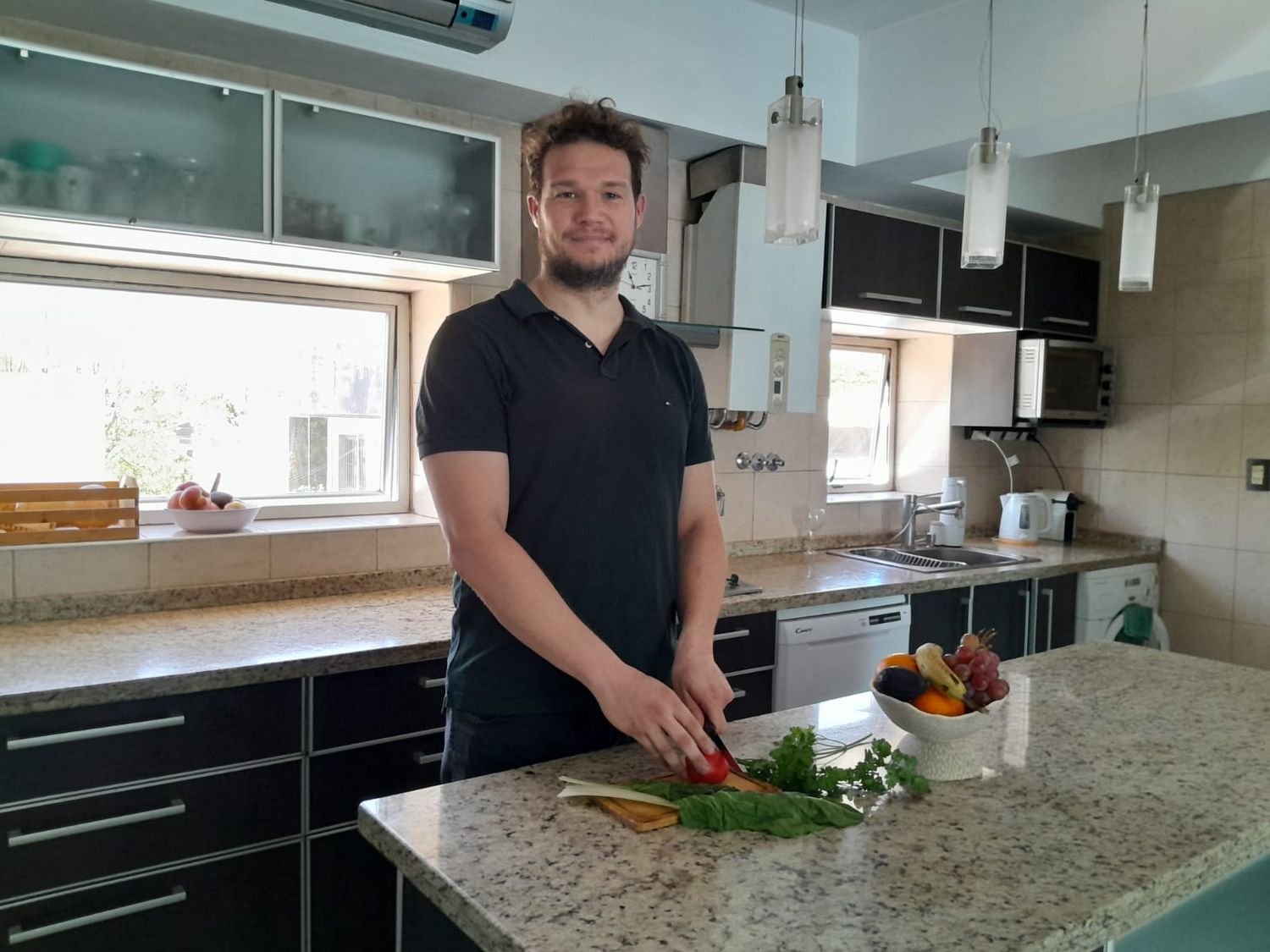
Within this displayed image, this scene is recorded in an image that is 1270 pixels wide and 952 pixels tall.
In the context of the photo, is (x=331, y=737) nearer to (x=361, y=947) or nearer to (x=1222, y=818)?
(x=361, y=947)

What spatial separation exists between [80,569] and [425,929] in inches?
64.8

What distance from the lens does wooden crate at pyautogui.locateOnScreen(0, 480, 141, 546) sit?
220 centimetres

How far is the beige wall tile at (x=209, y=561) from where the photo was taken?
2.35m

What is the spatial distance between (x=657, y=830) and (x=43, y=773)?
1254 millimetres

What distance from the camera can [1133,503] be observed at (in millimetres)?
4148

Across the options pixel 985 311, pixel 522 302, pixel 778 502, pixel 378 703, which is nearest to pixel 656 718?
pixel 522 302

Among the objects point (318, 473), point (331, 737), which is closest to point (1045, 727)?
point (331, 737)

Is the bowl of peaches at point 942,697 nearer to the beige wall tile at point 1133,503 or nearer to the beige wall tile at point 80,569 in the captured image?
the beige wall tile at point 80,569

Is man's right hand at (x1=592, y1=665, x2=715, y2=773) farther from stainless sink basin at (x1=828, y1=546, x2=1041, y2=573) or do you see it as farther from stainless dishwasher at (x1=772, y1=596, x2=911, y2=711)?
stainless sink basin at (x1=828, y1=546, x2=1041, y2=573)

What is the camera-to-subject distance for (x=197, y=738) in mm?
1838

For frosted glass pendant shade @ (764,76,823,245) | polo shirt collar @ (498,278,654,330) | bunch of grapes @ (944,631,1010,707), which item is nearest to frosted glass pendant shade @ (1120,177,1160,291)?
frosted glass pendant shade @ (764,76,823,245)

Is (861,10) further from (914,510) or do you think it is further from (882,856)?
(882,856)

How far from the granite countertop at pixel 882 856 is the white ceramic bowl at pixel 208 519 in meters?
1.54

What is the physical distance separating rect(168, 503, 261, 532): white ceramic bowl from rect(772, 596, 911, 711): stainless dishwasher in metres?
1.51
